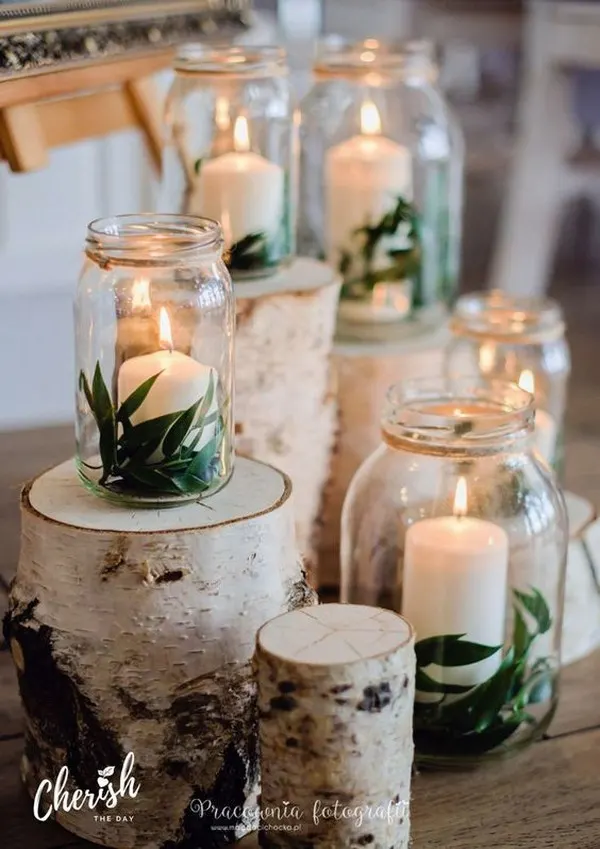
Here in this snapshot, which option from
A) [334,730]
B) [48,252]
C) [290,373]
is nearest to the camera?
[334,730]

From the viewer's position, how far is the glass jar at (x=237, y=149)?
118cm

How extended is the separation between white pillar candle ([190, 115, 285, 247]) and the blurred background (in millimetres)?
784

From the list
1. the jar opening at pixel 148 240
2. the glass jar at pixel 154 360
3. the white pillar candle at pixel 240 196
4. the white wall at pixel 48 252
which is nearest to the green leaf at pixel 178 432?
the glass jar at pixel 154 360

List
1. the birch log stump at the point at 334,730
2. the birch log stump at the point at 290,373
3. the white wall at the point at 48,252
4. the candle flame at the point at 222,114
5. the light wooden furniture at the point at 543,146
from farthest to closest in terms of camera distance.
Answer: the light wooden furniture at the point at 543,146 → the white wall at the point at 48,252 → the candle flame at the point at 222,114 → the birch log stump at the point at 290,373 → the birch log stump at the point at 334,730

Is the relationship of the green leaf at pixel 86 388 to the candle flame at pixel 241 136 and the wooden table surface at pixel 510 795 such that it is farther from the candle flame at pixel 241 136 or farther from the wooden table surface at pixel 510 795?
the candle flame at pixel 241 136

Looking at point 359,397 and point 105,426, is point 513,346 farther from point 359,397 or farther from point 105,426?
point 105,426

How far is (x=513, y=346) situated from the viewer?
1321 mm

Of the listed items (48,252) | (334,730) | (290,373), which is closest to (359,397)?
(290,373)

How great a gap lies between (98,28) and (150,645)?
74cm

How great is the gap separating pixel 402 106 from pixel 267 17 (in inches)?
55.4

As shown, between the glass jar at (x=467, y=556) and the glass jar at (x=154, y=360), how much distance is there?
158 mm

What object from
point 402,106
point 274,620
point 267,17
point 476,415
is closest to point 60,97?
point 402,106

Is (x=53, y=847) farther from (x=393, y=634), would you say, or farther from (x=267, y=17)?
(x=267, y=17)

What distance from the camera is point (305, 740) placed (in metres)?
0.76
